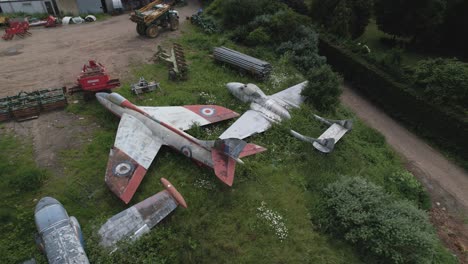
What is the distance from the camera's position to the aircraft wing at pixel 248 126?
16.5m

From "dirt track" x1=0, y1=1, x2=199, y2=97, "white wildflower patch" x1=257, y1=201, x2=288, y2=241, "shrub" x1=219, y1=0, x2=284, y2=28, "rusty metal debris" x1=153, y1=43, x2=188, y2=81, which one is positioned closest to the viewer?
"white wildflower patch" x1=257, y1=201, x2=288, y2=241

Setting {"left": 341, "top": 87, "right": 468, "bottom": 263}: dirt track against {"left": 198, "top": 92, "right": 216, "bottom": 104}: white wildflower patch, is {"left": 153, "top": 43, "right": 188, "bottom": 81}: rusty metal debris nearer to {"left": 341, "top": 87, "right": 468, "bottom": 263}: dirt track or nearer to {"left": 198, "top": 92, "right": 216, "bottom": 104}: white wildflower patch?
{"left": 198, "top": 92, "right": 216, "bottom": 104}: white wildflower patch

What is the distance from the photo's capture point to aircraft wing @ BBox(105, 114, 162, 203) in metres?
12.7

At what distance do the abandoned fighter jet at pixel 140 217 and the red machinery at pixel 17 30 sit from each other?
2550 centimetres

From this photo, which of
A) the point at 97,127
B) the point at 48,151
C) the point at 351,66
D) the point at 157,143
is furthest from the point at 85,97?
the point at 351,66

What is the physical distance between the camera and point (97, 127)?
16984mm

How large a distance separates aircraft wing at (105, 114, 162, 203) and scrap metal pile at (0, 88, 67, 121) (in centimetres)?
531

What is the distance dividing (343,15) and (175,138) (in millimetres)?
23089

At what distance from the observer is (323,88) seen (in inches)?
767

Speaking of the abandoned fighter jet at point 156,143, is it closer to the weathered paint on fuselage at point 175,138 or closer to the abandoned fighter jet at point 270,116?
the weathered paint on fuselage at point 175,138

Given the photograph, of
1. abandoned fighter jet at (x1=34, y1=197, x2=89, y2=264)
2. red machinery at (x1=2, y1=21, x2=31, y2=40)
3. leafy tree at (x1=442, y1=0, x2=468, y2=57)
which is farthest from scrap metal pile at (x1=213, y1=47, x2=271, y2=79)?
leafy tree at (x1=442, y1=0, x2=468, y2=57)

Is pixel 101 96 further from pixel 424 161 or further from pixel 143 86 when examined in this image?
pixel 424 161

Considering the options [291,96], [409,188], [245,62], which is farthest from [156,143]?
[409,188]

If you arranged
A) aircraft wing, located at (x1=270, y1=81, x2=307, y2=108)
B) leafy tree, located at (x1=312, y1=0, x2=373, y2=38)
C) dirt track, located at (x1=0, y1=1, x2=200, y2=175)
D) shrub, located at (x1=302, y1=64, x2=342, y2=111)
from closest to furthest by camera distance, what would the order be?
dirt track, located at (x1=0, y1=1, x2=200, y2=175) < shrub, located at (x1=302, y1=64, x2=342, y2=111) < aircraft wing, located at (x1=270, y1=81, x2=307, y2=108) < leafy tree, located at (x1=312, y1=0, x2=373, y2=38)
